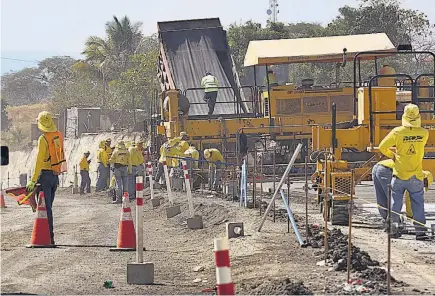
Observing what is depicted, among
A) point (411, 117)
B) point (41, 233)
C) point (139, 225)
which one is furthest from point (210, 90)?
point (139, 225)

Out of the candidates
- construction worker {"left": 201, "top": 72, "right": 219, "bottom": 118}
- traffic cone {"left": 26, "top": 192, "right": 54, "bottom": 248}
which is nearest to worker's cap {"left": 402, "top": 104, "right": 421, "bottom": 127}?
traffic cone {"left": 26, "top": 192, "right": 54, "bottom": 248}

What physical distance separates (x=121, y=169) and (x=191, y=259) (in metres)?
12.2

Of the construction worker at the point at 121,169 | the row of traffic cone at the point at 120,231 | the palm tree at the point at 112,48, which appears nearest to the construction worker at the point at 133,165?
the construction worker at the point at 121,169

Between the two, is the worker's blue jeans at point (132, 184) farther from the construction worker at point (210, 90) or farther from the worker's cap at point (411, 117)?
the worker's cap at point (411, 117)

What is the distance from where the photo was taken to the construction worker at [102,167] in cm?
3059

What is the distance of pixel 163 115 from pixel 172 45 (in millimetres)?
3404

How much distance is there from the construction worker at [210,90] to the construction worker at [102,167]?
333cm

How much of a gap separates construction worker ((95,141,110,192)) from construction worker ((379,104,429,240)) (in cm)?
1692

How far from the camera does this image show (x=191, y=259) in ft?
43.5

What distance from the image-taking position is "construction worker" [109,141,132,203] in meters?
25.3

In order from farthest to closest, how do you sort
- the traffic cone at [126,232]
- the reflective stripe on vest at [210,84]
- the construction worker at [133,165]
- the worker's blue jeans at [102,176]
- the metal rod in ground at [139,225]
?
1. the worker's blue jeans at [102,176]
2. the reflective stripe on vest at [210,84]
3. the construction worker at [133,165]
4. the traffic cone at [126,232]
5. the metal rod in ground at [139,225]

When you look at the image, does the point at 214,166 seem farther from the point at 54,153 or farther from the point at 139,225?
the point at 139,225

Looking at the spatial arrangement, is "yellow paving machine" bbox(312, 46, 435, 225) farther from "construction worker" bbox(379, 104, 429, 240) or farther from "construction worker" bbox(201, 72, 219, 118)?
"construction worker" bbox(201, 72, 219, 118)

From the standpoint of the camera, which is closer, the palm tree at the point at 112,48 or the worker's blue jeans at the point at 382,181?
the worker's blue jeans at the point at 382,181
